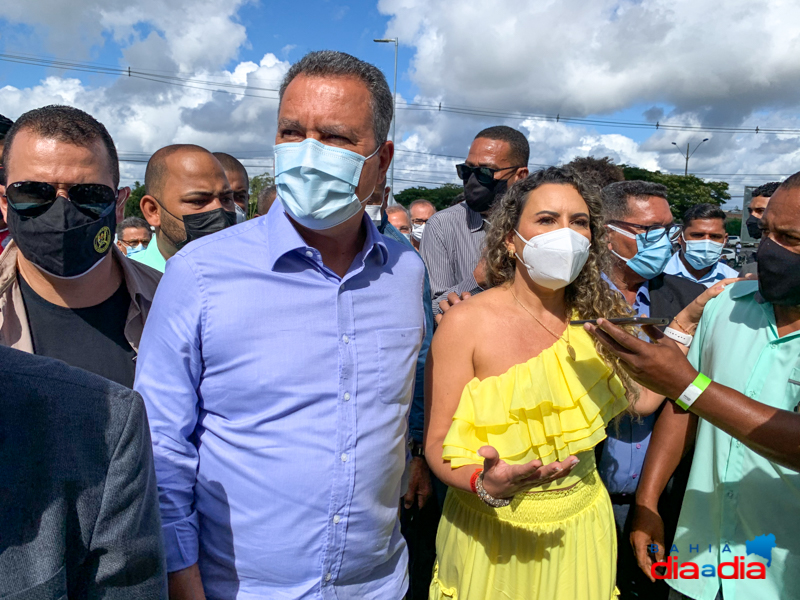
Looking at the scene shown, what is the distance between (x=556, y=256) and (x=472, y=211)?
6.64 ft

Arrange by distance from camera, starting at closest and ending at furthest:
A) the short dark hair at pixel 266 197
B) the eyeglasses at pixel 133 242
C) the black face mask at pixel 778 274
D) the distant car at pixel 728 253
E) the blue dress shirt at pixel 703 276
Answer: the black face mask at pixel 778 274, the blue dress shirt at pixel 703 276, the short dark hair at pixel 266 197, the eyeglasses at pixel 133 242, the distant car at pixel 728 253

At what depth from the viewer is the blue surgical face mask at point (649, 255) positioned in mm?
3385

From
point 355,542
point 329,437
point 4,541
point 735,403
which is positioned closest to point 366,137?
point 329,437

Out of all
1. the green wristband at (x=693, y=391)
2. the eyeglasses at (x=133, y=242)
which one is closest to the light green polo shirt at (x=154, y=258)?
the green wristband at (x=693, y=391)

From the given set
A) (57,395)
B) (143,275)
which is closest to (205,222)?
(143,275)

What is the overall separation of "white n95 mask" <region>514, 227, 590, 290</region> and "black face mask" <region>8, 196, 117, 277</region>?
1.79 meters

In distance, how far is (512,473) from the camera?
1.63 meters

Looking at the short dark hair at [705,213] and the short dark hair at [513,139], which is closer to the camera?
the short dark hair at [513,139]

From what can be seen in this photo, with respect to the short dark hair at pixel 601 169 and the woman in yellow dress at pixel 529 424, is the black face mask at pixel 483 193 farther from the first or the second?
the woman in yellow dress at pixel 529 424

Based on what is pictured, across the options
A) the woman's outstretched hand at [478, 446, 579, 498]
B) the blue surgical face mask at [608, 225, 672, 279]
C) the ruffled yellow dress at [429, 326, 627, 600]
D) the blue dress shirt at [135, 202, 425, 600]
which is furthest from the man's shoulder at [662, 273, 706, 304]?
the blue dress shirt at [135, 202, 425, 600]

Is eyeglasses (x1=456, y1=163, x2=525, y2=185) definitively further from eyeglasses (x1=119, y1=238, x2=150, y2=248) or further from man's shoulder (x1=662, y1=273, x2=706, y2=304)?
eyeglasses (x1=119, y1=238, x2=150, y2=248)

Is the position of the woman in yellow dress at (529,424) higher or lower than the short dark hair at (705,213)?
lower

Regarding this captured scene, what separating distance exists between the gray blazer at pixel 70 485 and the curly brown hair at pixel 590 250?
6.28 ft

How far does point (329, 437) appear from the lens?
5.32ft
